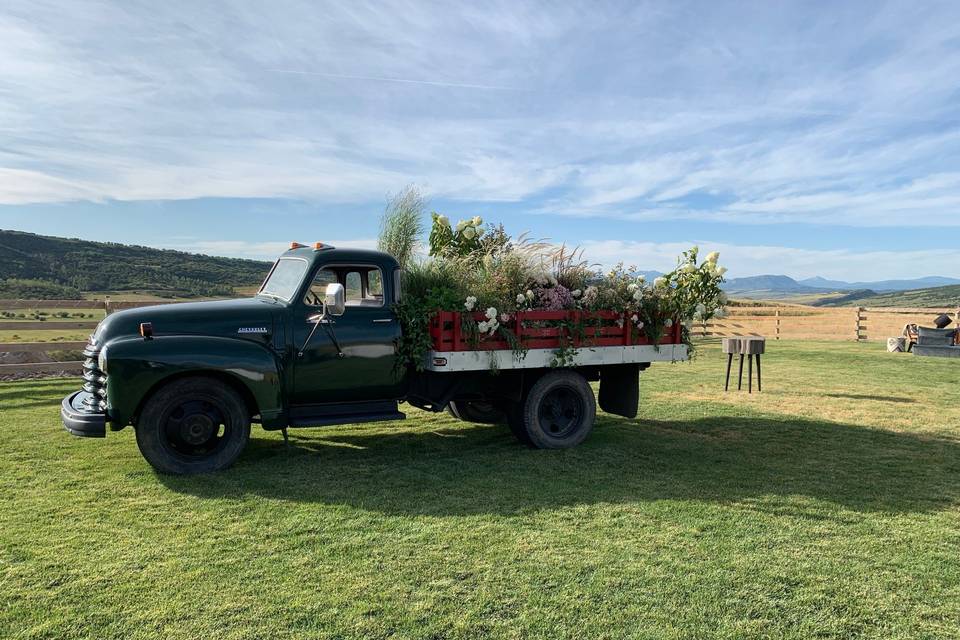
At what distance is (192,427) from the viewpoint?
18.4ft

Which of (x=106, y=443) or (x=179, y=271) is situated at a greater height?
(x=179, y=271)

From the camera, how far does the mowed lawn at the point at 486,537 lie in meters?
3.23

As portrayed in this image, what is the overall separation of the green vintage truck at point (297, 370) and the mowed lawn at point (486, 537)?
430 mm

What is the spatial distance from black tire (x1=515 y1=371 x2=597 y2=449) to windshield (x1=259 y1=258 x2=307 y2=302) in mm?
2644

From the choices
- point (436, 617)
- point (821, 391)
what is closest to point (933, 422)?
point (821, 391)

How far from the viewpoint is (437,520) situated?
4.61 meters

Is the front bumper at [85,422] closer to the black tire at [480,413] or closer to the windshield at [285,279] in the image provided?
the windshield at [285,279]

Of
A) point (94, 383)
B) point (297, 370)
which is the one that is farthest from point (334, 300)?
point (94, 383)

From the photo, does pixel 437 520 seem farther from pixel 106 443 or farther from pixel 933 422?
pixel 933 422

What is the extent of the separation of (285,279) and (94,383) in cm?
192

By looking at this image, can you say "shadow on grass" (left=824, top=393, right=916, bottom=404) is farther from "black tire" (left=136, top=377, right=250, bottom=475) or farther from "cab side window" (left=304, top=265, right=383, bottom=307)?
"black tire" (left=136, top=377, right=250, bottom=475)

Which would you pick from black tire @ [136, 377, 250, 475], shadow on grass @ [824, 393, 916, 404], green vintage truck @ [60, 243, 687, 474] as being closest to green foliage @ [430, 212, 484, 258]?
green vintage truck @ [60, 243, 687, 474]

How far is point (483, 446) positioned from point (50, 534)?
3.97m

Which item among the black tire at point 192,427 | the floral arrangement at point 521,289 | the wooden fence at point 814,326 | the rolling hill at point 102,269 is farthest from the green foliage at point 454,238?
the rolling hill at point 102,269
